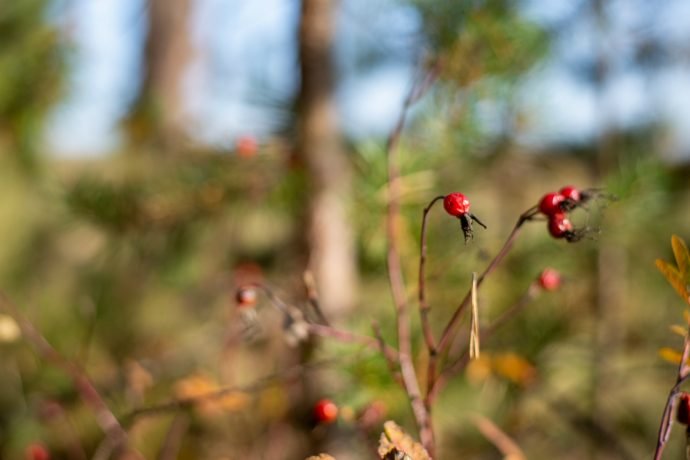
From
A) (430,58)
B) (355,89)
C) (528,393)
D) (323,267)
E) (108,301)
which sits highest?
(430,58)

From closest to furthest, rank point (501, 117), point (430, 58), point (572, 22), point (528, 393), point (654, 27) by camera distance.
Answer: point (430, 58), point (528, 393), point (501, 117), point (572, 22), point (654, 27)

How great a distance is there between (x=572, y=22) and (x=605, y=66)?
0.21m

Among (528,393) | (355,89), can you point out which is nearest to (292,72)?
(355,89)

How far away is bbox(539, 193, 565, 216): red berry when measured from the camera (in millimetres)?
413

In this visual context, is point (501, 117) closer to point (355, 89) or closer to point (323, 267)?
point (323, 267)

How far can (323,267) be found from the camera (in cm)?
95

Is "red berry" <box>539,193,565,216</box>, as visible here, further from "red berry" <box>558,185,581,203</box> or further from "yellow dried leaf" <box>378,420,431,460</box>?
"yellow dried leaf" <box>378,420,431,460</box>

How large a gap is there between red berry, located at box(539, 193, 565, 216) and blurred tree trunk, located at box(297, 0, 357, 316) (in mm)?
530

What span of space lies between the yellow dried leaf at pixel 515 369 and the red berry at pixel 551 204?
1.52ft

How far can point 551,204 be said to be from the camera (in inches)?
16.3

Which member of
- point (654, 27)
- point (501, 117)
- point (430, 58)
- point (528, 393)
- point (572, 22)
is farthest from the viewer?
point (654, 27)

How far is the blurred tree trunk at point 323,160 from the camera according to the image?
945mm

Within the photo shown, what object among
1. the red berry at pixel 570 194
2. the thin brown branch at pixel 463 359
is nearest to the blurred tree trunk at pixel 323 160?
the thin brown branch at pixel 463 359

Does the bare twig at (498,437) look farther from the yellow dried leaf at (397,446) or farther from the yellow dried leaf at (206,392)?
the yellow dried leaf at (206,392)
